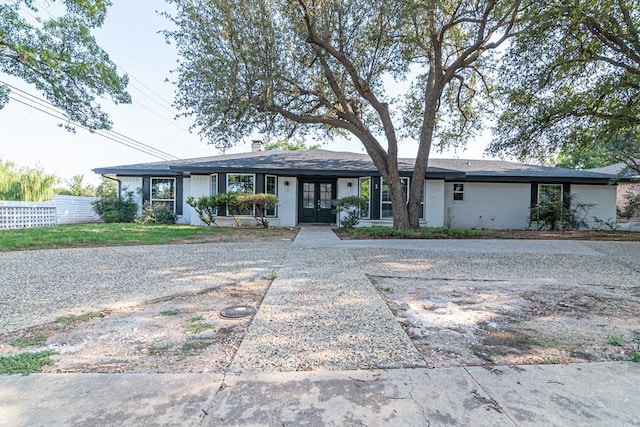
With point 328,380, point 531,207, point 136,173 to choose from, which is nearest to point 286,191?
Result: point 136,173

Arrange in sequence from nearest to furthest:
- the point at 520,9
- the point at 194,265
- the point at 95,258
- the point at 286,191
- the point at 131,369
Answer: the point at 131,369
the point at 194,265
the point at 95,258
the point at 520,9
the point at 286,191

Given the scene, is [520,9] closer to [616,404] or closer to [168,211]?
[616,404]

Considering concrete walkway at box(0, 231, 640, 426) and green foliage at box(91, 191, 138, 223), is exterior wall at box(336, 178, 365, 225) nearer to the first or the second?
green foliage at box(91, 191, 138, 223)

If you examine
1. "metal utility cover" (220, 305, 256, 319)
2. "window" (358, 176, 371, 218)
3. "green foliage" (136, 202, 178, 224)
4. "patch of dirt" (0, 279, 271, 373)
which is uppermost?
"window" (358, 176, 371, 218)

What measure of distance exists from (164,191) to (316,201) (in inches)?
299

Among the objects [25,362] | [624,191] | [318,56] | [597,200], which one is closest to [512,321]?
[25,362]

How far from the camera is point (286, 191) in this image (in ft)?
46.9

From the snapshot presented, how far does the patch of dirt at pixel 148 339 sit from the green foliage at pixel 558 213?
14581mm

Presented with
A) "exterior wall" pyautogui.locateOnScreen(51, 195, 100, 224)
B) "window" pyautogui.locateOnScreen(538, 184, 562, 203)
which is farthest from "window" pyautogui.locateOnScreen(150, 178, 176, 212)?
"window" pyautogui.locateOnScreen(538, 184, 562, 203)

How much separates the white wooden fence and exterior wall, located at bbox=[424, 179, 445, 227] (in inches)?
663

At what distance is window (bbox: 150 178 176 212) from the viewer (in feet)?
51.4

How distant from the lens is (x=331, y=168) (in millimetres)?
13539

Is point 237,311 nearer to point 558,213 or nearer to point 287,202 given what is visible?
point 287,202

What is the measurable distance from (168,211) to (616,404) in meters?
16.1
